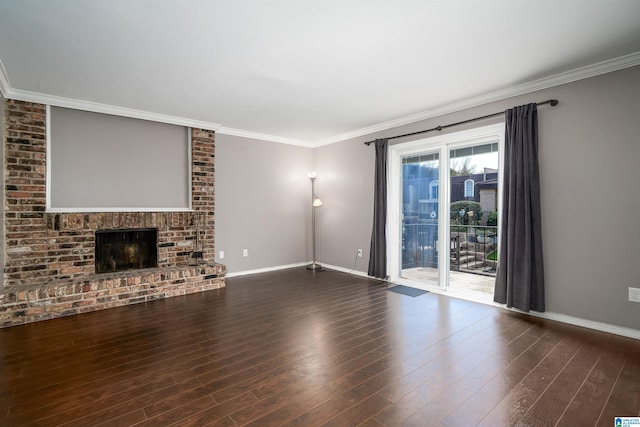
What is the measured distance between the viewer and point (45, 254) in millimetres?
3820

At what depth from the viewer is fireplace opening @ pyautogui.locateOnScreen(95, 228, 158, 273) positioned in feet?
13.9

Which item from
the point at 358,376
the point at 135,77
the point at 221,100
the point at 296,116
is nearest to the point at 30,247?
the point at 135,77

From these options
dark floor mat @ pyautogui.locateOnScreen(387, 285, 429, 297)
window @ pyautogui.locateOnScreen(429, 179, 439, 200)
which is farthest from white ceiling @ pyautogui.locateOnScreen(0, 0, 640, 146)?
dark floor mat @ pyautogui.locateOnScreen(387, 285, 429, 297)

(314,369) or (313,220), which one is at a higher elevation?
A: (313,220)

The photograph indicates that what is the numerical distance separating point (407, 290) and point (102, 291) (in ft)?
13.2

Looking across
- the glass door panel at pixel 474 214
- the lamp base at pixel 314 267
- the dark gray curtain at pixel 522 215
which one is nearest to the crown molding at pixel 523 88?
the dark gray curtain at pixel 522 215

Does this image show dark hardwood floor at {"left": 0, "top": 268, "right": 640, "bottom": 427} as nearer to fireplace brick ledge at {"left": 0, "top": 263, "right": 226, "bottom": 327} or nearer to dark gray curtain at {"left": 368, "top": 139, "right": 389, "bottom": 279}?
fireplace brick ledge at {"left": 0, "top": 263, "right": 226, "bottom": 327}

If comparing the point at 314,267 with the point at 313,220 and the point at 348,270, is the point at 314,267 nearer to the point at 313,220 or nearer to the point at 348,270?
the point at 348,270

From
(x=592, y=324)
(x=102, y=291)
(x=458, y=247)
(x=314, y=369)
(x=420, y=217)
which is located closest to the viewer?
(x=314, y=369)

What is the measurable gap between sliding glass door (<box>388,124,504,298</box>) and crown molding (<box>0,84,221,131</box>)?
3.23m

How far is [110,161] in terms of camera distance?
435 centimetres

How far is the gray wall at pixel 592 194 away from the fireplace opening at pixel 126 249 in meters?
5.11

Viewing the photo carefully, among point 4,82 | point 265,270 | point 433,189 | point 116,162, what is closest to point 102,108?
point 116,162

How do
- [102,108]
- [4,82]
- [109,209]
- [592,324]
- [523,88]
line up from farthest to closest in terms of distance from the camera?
[109,209], [102,108], [523,88], [4,82], [592,324]
